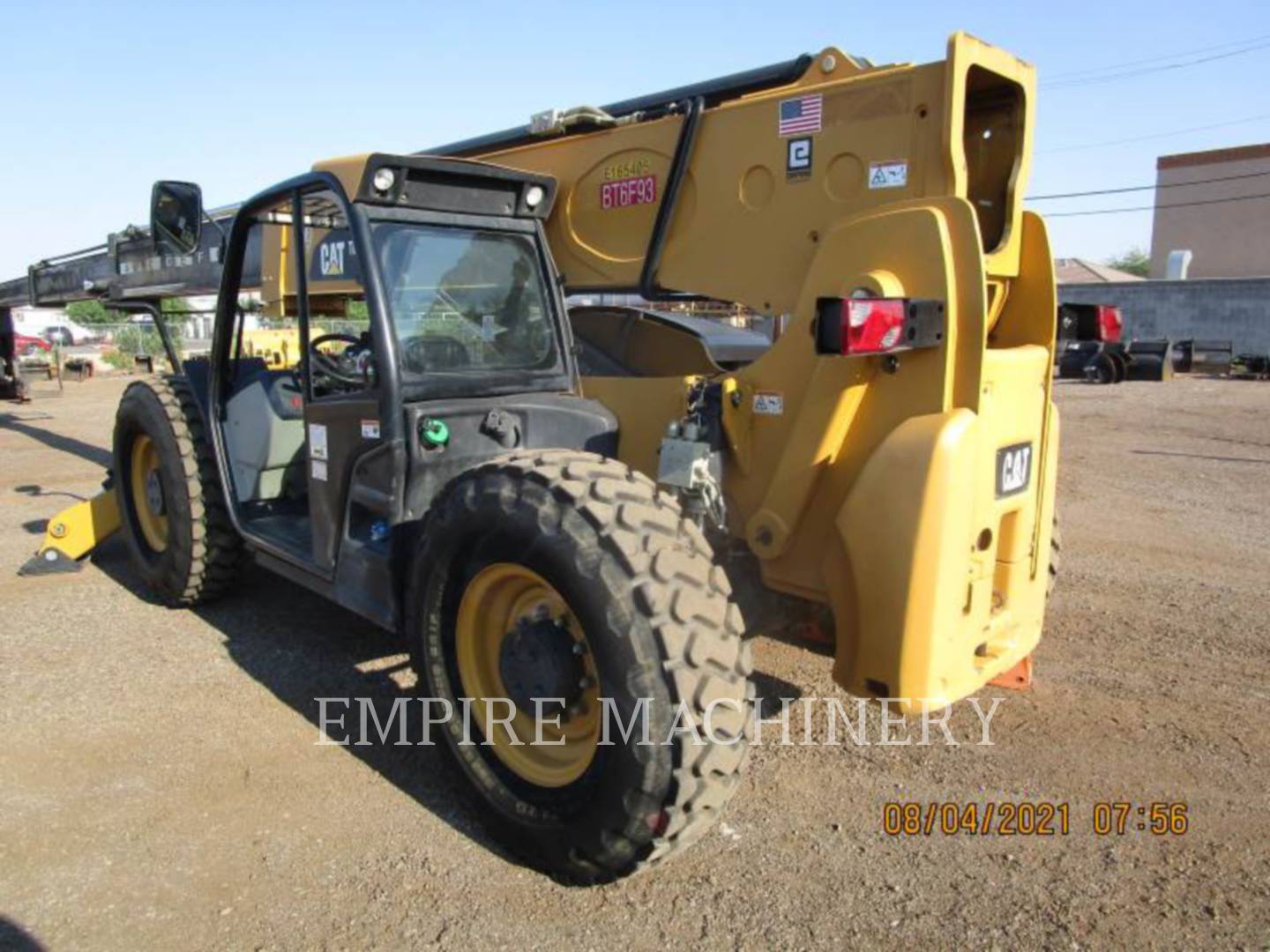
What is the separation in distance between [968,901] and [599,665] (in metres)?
1.34

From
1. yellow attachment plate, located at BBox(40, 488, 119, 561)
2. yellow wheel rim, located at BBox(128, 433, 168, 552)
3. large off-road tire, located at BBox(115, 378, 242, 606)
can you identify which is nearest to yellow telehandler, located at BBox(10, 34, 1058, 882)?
large off-road tire, located at BBox(115, 378, 242, 606)

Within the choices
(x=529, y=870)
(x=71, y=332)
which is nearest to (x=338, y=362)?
(x=529, y=870)

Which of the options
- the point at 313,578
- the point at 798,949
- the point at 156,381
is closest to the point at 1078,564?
the point at 798,949

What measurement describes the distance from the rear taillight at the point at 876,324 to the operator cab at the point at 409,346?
1.32m

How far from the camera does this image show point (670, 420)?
3.71 metres

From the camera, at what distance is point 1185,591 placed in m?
5.50

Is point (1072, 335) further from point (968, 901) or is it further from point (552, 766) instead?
point (552, 766)

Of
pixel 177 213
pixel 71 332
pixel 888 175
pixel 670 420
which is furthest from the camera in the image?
pixel 71 332

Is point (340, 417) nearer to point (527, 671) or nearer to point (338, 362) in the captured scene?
point (338, 362)

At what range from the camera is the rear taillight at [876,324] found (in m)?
2.66

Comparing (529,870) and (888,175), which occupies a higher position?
(888,175)

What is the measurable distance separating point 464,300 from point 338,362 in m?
0.69

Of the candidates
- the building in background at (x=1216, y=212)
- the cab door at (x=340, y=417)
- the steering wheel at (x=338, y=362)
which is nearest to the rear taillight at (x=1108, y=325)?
the cab door at (x=340, y=417)

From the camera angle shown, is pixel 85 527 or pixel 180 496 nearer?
pixel 180 496
